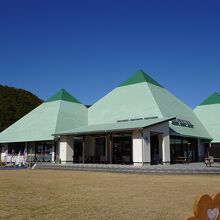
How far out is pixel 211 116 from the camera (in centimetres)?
3638

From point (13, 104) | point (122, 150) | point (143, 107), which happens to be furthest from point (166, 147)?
point (13, 104)

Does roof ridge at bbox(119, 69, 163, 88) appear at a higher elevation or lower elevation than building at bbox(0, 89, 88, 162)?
higher

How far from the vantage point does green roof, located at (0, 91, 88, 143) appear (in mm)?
31062

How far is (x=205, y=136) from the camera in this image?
3212cm

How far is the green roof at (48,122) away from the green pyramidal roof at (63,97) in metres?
0.43

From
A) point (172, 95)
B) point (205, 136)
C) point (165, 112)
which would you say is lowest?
point (205, 136)

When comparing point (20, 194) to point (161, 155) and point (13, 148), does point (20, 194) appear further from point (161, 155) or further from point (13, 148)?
point (13, 148)

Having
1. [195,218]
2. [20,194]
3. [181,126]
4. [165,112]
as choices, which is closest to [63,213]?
[20,194]

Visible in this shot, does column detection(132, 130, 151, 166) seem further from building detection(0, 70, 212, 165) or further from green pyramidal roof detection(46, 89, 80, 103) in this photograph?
green pyramidal roof detection(46, 89, 80, 103)

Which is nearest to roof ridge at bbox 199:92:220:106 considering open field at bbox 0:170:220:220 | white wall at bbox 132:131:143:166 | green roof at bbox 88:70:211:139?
green roof at bbox 88:70:211:139

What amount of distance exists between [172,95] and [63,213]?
100 ft

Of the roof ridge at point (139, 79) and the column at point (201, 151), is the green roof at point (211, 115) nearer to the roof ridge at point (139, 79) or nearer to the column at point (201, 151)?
the column at point (201, 151)

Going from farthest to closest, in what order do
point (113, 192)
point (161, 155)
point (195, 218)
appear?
1. point (161, 155)
2. point (113, 192)
3. point (195, 218)

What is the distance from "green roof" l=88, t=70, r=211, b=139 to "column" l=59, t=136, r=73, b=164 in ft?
13.4
